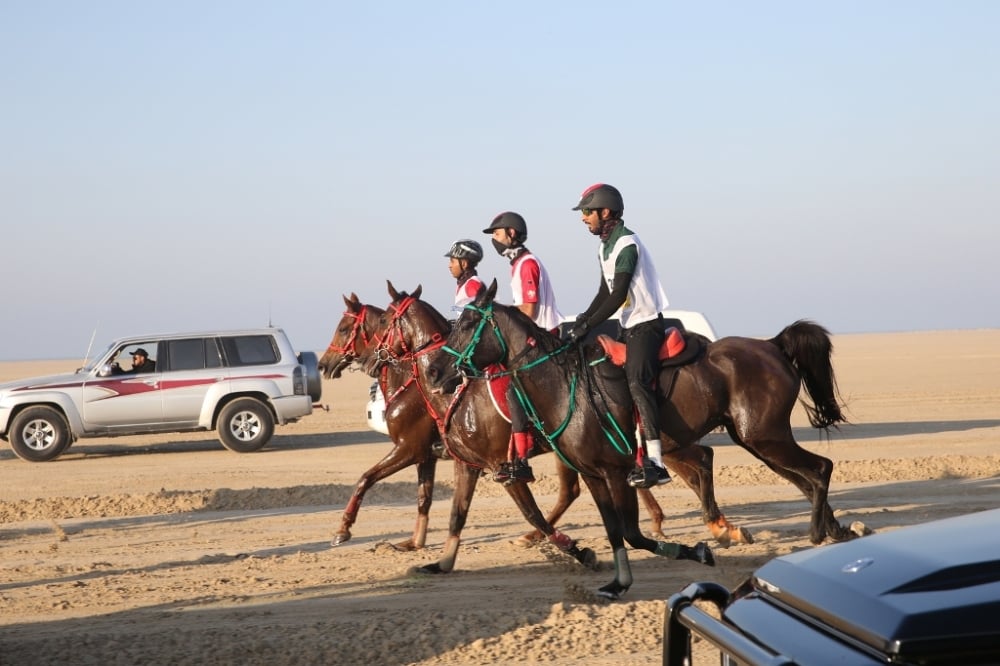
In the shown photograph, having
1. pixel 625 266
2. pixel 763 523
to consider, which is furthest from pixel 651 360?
pixel 763 523

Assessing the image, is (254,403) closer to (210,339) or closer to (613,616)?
(210,339)

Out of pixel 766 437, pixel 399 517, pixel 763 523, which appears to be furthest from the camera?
pixel 399 517

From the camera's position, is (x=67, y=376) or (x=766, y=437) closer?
(x=766, y=437)

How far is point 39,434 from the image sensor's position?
20984 millimetres

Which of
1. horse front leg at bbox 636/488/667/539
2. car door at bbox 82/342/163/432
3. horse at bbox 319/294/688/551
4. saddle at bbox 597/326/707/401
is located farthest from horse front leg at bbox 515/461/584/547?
car door at bbox 82/342/163/432

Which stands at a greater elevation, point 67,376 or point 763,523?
point 67,376

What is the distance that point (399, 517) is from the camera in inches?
528

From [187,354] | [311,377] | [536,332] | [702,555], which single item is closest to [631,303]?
[536,332]

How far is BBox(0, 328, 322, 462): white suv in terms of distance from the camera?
21.0 meters

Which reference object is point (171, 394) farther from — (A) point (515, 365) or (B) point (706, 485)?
(A) point (515, 365)

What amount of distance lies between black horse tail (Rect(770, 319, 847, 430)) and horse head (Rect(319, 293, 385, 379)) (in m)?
3.85

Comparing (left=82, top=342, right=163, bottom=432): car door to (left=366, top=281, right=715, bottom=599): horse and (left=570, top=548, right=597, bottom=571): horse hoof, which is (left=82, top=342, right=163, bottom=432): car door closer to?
(left=366, top=281, right=715, bottom=599): horse

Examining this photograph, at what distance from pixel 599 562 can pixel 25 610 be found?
176 inches

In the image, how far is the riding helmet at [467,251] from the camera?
10992 mm
